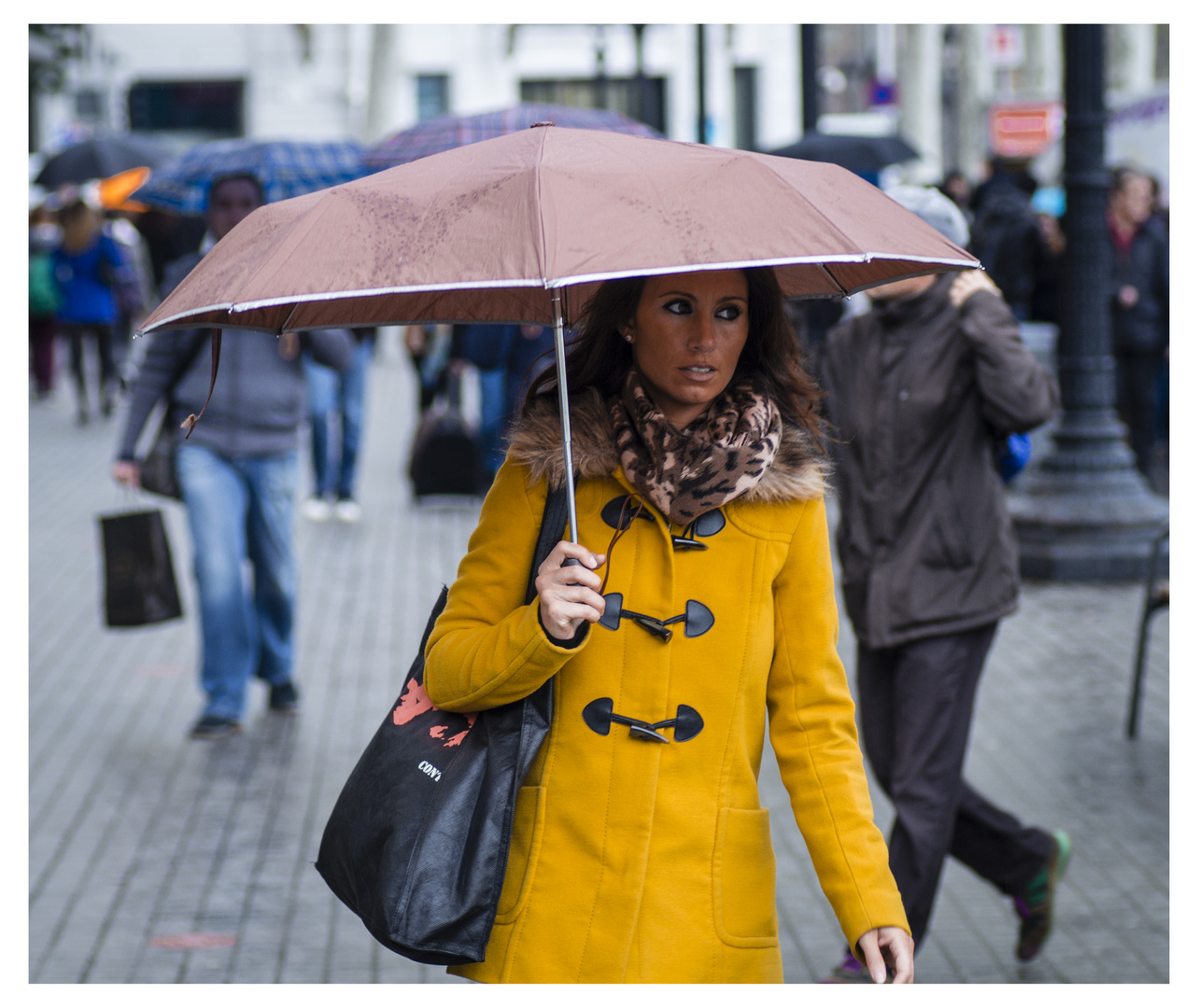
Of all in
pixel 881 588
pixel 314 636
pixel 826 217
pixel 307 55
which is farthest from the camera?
pixel 307 55

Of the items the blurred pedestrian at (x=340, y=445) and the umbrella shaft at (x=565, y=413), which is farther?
the blurred pedestrian at (x=340, y=445)

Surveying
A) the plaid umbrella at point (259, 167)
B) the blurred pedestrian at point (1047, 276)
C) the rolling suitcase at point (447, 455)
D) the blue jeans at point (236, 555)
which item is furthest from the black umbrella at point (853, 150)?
the blue jeans at point (236, 555)

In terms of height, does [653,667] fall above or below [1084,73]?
below

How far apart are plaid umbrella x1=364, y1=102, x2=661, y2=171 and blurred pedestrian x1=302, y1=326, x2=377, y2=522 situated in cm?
299

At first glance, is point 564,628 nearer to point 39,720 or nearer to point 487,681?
point 487,681

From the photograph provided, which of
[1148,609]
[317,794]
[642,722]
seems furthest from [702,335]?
[1148,609]

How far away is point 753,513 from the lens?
2449 mm

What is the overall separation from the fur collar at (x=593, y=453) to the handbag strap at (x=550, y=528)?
0.9 inches

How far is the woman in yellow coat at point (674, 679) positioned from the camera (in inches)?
93.6

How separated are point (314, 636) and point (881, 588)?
439 centimetres

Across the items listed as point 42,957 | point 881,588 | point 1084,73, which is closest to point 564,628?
point 881,588

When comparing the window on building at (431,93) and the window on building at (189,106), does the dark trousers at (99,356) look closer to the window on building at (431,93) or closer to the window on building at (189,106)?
the window on building at (431,93)

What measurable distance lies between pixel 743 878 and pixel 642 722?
11.7 inches

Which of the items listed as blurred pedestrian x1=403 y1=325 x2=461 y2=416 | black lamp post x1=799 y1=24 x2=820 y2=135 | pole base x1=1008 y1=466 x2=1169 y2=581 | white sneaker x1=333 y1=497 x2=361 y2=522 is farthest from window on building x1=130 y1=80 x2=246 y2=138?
pole base x1=1008 y1=466 x2=1169 y2=581
